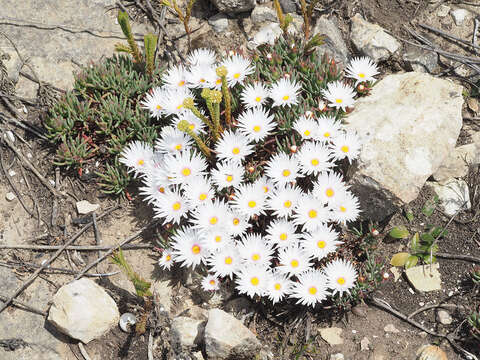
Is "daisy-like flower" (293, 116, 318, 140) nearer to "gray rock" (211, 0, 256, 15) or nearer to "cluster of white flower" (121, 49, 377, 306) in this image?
"cluster of white flower" (121, 49, 377, 306)

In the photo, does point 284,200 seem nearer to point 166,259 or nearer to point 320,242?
point 320,242

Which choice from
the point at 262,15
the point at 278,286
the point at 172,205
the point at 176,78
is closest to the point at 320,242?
the point at 278,286

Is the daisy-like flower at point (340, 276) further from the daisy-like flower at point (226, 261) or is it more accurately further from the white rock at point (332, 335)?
the daisy-like flower at point (226, 261)

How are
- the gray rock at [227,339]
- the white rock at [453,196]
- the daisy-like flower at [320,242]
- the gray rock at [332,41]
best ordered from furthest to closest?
the gray rock at [332,41] < the white rock at [453,196] < the daisy-like flower at [320,242] < the gray rock at [227,339]

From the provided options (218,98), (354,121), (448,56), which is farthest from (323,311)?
(448,56)

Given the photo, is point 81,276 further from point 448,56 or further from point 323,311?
point 448,56

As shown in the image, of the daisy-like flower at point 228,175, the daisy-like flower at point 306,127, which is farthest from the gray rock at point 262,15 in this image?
the daisy-like flower at point 228,175

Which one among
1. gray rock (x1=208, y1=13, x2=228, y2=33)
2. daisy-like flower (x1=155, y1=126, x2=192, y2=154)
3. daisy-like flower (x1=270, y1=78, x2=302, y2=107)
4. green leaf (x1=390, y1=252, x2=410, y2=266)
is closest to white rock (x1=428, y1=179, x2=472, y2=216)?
green leaf (x1=390, y1=252, x2=410, y2=266)
